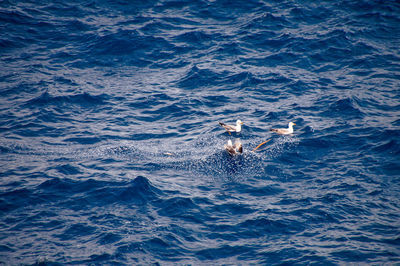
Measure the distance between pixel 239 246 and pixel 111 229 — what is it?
4169 millimetres

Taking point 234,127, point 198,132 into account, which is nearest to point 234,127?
point 234,127

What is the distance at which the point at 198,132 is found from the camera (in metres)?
18.4

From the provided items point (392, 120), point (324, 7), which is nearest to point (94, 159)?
point (392, 120)

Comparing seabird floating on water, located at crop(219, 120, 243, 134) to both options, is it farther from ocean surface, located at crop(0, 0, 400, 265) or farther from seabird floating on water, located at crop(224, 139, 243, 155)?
seabird floating on water, located at crop(224, 139, 243, 155)

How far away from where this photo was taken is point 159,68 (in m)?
24.3

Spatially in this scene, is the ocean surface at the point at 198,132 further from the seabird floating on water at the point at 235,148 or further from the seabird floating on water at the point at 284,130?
the seabird floating on water at the point at 284,130

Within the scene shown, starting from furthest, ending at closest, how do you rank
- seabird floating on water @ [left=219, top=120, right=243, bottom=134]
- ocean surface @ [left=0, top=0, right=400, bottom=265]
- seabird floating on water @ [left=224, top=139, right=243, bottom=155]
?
seabird floating on water @ [left=219, top=120, right=243, bottom=134] → seabird floating on water @ [left=224, top=139, right=243, bottom=155] → ocean surface @ [left=0, top=0, right=400, bottom=265]

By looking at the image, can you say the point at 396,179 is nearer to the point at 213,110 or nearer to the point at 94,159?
the point at 213,110

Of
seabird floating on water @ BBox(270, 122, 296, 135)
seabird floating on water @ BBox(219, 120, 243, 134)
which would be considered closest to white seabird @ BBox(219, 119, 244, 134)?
seabird floating on water @ BBox(219, 120, 243, 134)

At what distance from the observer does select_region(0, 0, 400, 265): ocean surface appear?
11773 mm

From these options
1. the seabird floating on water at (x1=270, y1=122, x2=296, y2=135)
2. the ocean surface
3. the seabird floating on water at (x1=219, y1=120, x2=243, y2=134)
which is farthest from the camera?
the seabird floating on water at (x1=219, y1=120, x2=243, y2=134)

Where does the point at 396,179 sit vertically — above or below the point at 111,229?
above

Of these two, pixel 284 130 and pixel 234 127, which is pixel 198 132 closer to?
pixel 234 127

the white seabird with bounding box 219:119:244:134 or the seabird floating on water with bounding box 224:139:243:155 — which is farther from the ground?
the white seabird with bounding box 219:119:244:134
